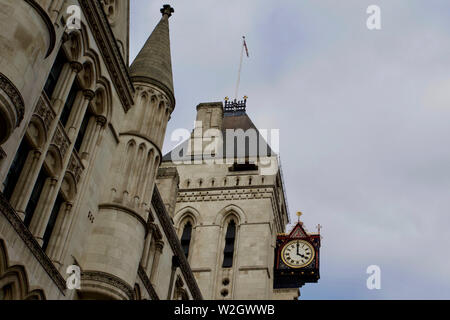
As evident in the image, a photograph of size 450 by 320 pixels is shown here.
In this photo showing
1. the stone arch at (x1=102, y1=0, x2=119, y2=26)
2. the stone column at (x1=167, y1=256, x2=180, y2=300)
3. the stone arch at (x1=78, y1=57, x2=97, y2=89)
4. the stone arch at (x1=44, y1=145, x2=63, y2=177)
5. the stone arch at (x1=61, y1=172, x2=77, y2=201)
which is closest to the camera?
the stone arch at (x1=44, y1=145, x2=63, y2=177)

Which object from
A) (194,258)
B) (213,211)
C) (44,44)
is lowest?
(44,44)

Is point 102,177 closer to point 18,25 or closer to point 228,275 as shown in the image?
point 18,25

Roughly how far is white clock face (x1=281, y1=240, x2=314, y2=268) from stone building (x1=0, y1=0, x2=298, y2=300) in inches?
857

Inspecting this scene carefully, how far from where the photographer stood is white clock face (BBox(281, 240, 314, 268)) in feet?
186

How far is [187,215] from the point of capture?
5662 centimetres

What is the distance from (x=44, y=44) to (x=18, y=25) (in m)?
1.10

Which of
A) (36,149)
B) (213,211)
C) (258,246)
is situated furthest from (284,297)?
(36,149)

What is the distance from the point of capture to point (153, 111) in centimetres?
2700

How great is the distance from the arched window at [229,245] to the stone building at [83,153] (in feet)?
58.4

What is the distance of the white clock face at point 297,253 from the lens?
5666cm

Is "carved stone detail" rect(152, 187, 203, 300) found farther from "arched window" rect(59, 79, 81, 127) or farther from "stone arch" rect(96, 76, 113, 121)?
"arched window" rect(59, 79, 81, 127)

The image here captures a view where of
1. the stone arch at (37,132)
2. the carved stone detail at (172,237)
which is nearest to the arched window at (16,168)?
the stone arch at (37,132)

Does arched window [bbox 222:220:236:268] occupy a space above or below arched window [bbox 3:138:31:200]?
above

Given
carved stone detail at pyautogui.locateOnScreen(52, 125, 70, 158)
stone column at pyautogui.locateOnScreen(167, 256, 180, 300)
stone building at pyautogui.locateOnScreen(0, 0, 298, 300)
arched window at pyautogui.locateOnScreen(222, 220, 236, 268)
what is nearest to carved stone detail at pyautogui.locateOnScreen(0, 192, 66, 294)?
stone building at pyautogui.locateOnScreen(0, 0, 298, 300)
